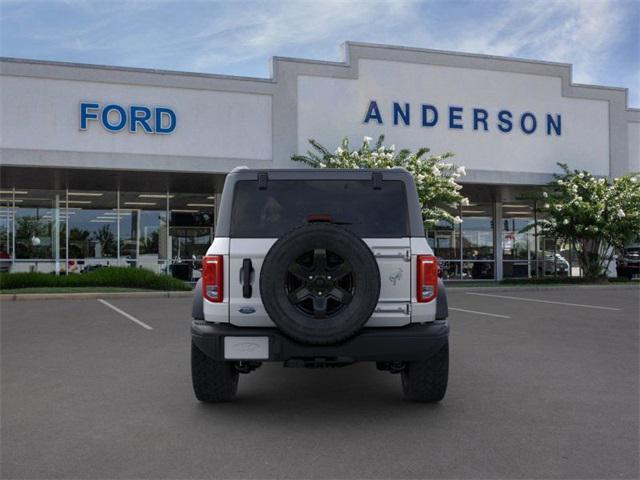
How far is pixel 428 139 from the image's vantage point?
24188 millimetres

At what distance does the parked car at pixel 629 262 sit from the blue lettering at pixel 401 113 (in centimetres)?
1255

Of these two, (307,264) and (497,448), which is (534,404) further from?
(307,264)

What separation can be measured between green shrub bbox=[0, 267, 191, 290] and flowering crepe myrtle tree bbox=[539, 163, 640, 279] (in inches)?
546

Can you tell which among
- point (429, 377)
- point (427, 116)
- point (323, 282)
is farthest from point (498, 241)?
point (323, 282)

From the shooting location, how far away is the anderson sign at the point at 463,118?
2375cm

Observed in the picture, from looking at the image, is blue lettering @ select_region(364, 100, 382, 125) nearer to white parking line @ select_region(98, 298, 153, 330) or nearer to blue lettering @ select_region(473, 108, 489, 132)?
blue lettering @ select_region(473, 108, 489, 132)

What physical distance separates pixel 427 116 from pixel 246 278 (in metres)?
20.2

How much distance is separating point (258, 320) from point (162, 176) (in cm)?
1797

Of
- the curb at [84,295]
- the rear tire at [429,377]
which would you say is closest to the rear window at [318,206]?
the rear tire at [429,377]

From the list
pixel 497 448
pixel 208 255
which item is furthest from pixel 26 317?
pixel 497 448

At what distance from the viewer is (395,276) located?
17.2ft

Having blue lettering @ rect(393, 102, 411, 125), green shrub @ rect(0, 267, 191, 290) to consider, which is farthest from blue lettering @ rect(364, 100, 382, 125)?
green shrub @ rect(0, 267, 191, 290)

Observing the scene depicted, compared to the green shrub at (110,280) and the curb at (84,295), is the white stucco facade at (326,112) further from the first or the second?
the curb at (84,295)

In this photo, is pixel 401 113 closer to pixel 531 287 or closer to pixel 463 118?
pixel 463 118
